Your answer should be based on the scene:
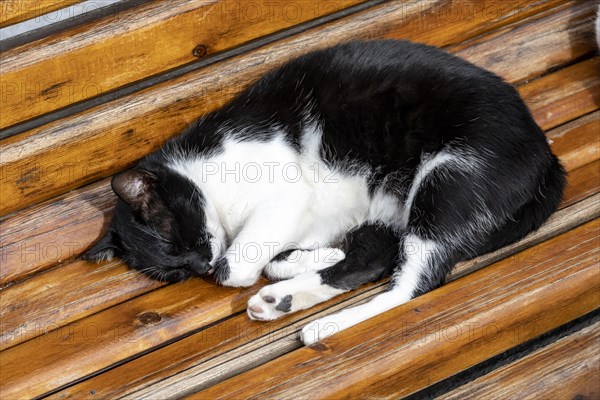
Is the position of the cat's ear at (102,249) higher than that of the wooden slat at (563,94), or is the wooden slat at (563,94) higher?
→ the wooden slat at (563,94)

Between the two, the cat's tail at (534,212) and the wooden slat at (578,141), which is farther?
the wooden slat at (578,141)

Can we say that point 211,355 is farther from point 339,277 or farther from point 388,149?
point 388,149

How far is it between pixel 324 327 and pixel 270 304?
169 millimetres

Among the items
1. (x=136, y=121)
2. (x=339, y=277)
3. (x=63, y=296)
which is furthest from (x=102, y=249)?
(x=339, y=277)

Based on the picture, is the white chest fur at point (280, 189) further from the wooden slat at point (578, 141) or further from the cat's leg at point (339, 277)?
the wooden slat at point (578, 141)

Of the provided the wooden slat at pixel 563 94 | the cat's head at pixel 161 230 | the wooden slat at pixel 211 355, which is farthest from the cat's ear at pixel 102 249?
the wooden slat at pixel 563 94

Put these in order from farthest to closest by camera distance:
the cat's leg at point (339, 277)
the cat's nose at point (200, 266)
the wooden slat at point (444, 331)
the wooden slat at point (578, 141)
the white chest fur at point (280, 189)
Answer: the wooden slat at point (578, 141)
the white chest fur at point (280, 189)
the cat's nose at point (200, 266)
the cat's leg at point (339, 277)
the wooden slat at point (444, 331)

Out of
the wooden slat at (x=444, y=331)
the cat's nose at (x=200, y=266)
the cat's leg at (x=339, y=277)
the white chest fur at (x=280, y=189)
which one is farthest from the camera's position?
the white chest fur at (x=280, y=189)

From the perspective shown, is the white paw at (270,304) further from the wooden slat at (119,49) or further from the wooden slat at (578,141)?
the wooden slat at (578,141)

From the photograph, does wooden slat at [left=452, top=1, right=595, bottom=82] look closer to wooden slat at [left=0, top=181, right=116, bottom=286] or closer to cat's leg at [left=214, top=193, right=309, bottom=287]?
cat's leg at [left=214, top=193, right=309, bottom=287]

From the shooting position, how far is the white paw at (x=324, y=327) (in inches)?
76.4

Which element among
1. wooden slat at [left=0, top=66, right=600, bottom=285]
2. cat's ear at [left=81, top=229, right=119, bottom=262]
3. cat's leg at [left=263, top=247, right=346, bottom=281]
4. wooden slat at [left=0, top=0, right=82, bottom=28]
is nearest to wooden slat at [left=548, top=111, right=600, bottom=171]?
wooden slat at [left=0, top=66, right=600, bottom=285]

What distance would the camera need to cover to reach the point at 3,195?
2.31 m

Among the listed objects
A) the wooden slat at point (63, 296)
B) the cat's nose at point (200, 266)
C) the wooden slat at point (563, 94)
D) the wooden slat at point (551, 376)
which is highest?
the wooden slat at point (563, 94)
